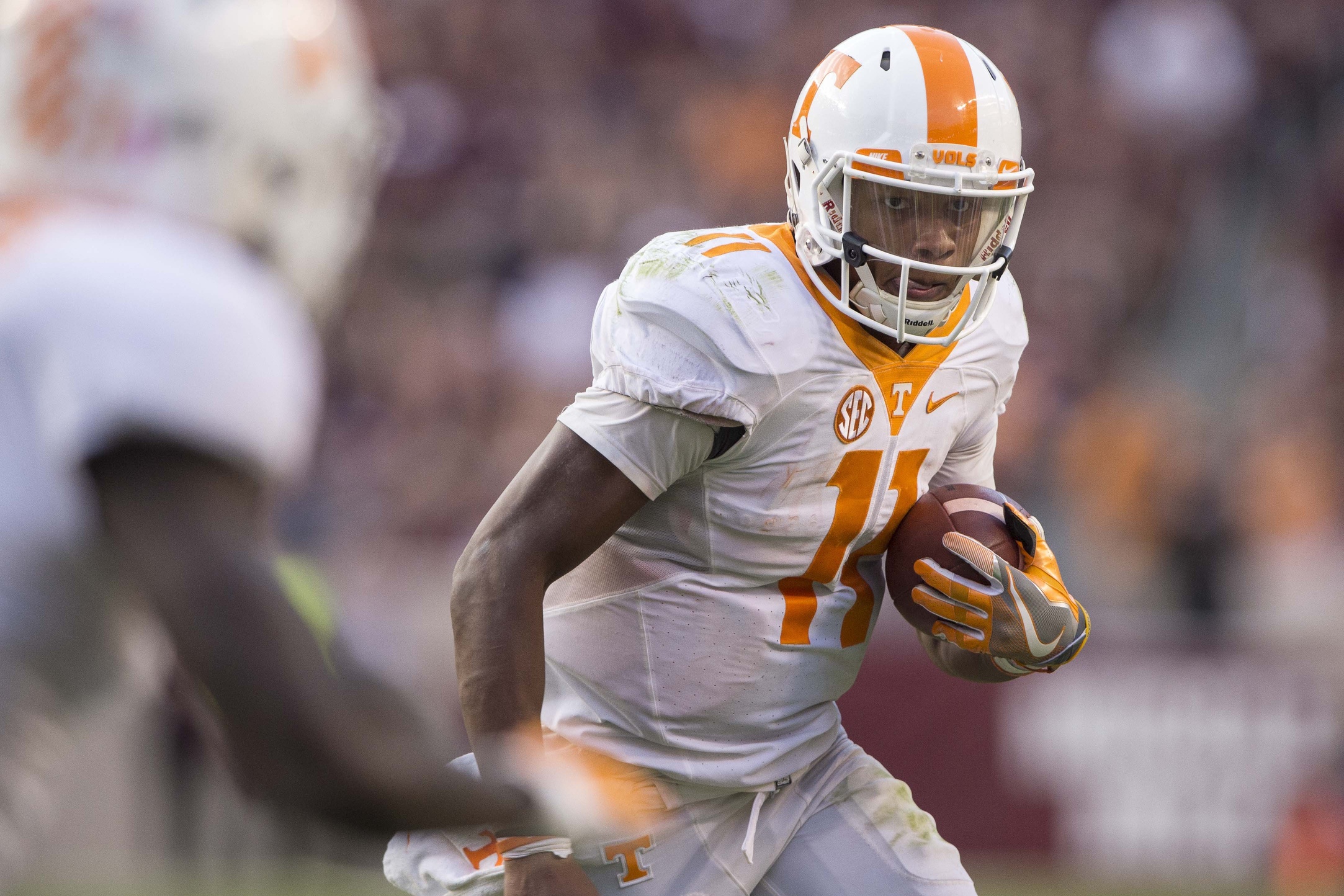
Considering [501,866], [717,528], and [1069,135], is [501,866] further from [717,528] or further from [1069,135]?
[1069,135]

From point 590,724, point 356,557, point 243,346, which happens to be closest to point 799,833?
point 590,724

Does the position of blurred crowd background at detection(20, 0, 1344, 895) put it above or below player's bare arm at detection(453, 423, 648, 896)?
below

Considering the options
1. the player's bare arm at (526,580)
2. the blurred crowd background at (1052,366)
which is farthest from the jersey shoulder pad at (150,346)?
the blurred crowd background at (1052,366)

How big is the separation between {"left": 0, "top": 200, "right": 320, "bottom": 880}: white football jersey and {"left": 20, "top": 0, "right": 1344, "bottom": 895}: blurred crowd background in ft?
15.3

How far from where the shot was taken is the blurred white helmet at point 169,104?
55.2 inches

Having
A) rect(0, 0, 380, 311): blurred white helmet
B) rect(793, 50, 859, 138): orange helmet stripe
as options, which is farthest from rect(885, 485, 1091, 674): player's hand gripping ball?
rect(0, 0, 380, 311): blurred white helmet

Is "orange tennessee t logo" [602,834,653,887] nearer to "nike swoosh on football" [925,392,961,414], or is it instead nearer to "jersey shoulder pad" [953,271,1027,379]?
"nike swoosh on football" [925,392,961,414]

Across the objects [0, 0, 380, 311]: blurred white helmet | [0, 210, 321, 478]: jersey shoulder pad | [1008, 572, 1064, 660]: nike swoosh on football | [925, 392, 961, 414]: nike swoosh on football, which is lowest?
[1008, 572, 1064, 660]: nike swoosh on football

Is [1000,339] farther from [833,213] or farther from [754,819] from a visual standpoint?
[754,819]

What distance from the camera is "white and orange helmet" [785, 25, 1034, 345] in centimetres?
259

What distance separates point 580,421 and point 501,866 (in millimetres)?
671

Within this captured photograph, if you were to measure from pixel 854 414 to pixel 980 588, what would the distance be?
0.35m

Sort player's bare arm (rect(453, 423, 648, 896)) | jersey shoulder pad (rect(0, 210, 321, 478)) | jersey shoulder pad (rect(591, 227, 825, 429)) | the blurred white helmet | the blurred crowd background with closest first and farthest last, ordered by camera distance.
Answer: jersey shoulder pad (rect(0, 210, 321, 478))
the blurred white helmet
player's bare arm (rect(453, 423, 648, 896))
jersey shoulder pad (rect(591, 227, 825, 429))
the blurred crowd background

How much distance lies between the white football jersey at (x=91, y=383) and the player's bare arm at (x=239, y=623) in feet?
0.09
